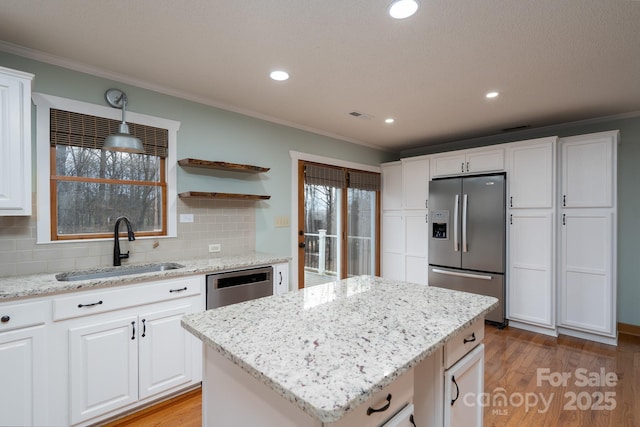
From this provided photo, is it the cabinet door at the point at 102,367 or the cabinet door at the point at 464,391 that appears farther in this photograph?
the cabinet door at the point at 102,367

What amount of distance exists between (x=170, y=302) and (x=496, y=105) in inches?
135

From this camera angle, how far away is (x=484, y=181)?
3637 mm

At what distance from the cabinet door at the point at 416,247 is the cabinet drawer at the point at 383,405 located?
Result: 3.43 meters

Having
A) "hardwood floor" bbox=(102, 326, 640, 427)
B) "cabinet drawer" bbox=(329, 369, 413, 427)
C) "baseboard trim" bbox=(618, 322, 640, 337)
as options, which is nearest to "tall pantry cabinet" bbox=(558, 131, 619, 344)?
"hardwood floor" bbox=(102, 326, 640, 427)

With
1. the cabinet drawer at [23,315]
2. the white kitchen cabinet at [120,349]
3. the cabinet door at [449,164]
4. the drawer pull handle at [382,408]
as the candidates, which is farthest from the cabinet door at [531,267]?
the cabinet drawer at [23,315]

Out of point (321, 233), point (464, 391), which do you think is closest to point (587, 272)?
point (464, 391)

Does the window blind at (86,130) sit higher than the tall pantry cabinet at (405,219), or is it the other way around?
the window blind at (86,130)

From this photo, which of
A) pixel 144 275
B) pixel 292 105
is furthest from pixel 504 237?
pixel 144 275

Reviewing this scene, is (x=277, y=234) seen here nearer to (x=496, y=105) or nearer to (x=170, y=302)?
(x=170, y=302)

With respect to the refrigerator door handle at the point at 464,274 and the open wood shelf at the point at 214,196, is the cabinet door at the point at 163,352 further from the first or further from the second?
the refrigerator door handle at the point at 464,274

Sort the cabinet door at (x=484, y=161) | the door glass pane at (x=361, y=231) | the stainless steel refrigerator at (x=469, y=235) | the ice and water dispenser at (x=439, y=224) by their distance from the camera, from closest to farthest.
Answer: the stainless steel refrigerator at (x=469, y=235) < the cabinet door at (x=484, y=161) < the ice and water dispenser at (x=439, y=224) < the door glass pane at (x=361, y=231)

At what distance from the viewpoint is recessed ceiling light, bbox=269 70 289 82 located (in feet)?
7.82

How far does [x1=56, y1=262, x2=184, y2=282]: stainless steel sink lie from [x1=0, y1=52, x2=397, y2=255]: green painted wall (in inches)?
29.2

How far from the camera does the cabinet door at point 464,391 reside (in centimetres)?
125
